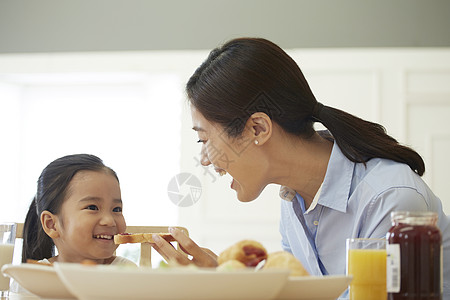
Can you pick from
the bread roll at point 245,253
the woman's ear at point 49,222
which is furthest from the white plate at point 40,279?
the woman's ear at point 49,222

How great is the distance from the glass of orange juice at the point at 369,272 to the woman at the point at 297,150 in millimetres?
454

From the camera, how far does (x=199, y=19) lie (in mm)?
3953

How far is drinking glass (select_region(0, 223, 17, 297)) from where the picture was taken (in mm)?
1330

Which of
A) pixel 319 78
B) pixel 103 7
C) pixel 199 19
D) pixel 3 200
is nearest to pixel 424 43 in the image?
pixel 319 78

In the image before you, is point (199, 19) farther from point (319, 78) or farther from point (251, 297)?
point (251, 297)

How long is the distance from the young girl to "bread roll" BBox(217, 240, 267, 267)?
118cm

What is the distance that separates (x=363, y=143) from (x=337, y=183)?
0.13 meters

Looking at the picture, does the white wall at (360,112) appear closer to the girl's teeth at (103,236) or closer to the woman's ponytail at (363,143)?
the girl's teeth at (103,236)

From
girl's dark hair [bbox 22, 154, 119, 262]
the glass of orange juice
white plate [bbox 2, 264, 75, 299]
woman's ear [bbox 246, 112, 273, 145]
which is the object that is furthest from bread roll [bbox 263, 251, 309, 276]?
girl's dark hair [bbox 22, 154, 119, 262]

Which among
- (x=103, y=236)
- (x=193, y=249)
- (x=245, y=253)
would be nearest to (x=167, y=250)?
(x=193, y=249)

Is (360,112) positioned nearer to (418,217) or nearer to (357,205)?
(357,205)

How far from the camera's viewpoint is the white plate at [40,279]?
2.74 ft

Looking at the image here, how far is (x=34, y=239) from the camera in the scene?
229cm

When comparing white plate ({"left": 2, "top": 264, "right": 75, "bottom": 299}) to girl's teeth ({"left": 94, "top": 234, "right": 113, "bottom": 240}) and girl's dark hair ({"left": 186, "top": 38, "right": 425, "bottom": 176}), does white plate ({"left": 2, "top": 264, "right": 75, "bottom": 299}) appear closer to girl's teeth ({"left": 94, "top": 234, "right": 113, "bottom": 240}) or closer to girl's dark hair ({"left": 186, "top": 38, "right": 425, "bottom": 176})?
girl's dark hair ({"left": 186, "top": 38, "right": 425, "bottom": 176})
